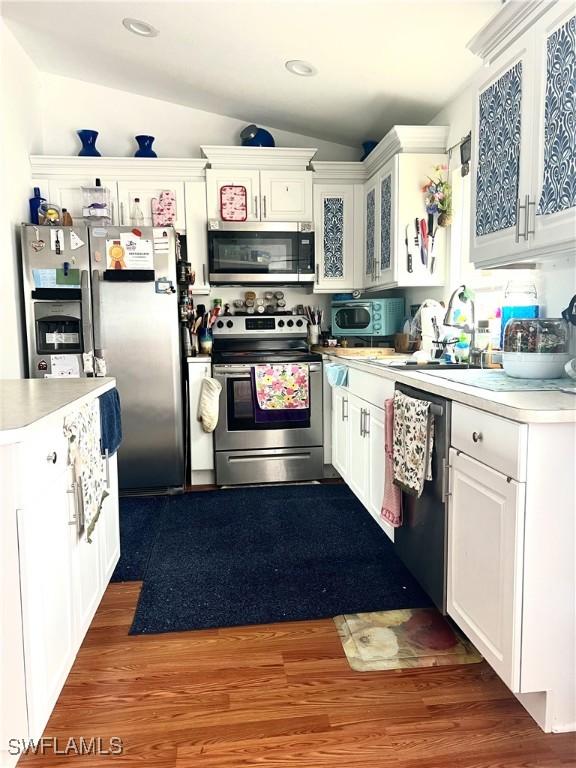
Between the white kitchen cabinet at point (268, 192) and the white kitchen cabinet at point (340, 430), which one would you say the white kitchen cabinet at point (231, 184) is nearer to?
the white kitchen cabinet at point (268, 192)

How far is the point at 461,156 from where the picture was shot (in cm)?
300

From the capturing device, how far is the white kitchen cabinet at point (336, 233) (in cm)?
389

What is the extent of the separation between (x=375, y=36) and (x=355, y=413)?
191 centimetres

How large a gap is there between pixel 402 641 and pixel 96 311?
8.46 ft

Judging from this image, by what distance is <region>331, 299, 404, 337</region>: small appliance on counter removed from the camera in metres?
3.73

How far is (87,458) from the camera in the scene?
1752 mm

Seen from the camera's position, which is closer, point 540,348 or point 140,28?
point 540,348

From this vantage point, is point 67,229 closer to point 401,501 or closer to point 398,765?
point 401,501

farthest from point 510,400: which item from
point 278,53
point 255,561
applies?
point 278,53

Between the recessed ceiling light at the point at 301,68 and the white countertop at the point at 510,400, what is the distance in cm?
199

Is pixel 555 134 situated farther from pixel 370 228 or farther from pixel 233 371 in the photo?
pixel 233 371

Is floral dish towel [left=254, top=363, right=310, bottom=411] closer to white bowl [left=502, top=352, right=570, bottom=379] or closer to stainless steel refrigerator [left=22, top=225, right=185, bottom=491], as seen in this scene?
stainless steel refrigerator [left=22, top=225, right=185, bottom=491]

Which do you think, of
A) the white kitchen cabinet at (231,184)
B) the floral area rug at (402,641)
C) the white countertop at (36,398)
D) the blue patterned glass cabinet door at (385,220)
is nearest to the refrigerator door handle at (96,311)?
the white kitchen cabinet at (231,184)

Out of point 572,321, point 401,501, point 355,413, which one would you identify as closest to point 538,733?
point 401,501
